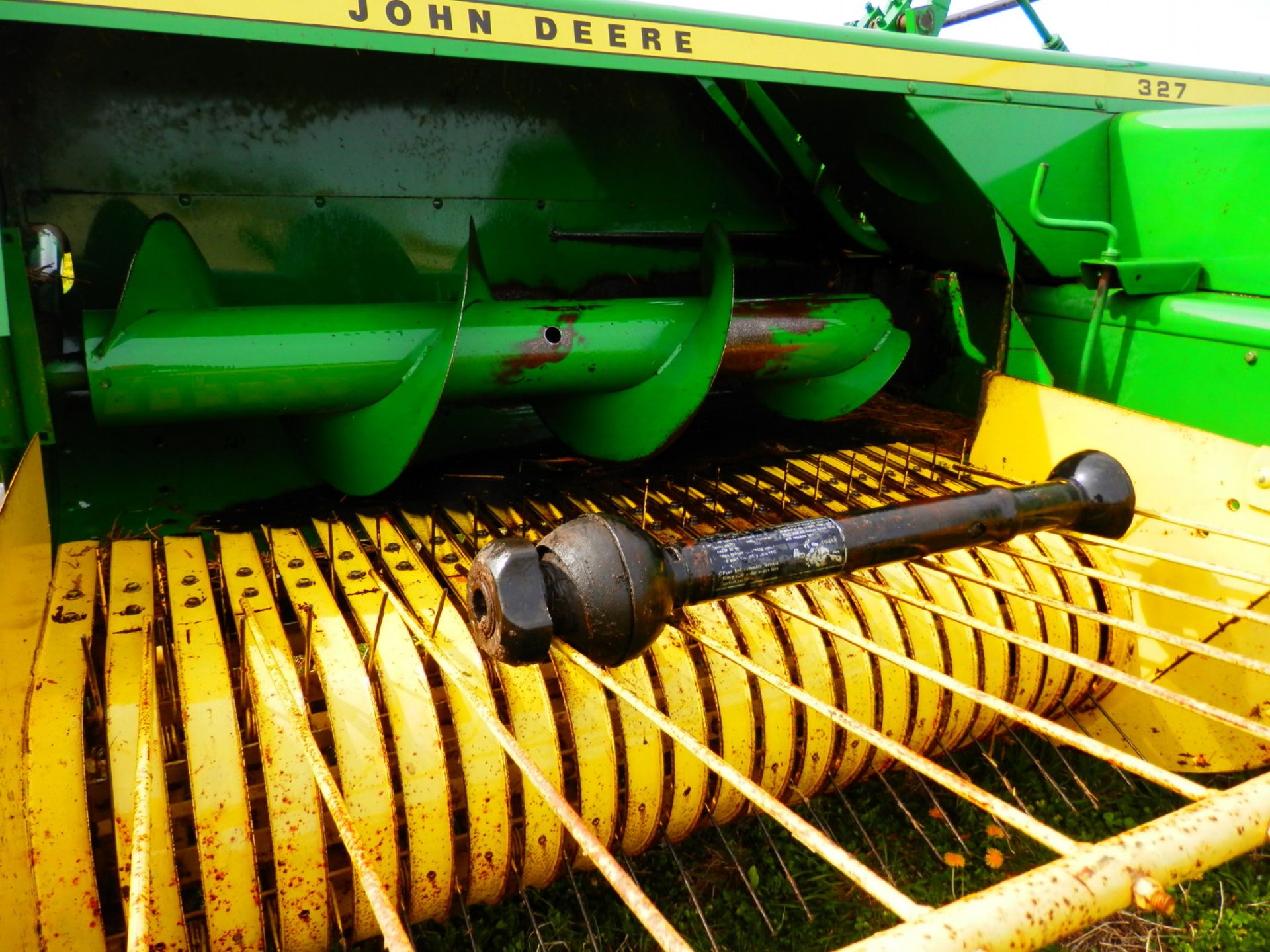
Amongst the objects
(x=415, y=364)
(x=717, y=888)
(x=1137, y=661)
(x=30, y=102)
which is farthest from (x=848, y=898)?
(x=30, y=102)

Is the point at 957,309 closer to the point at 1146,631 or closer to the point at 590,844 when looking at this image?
the point at 1146,631

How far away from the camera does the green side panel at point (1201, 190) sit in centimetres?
223

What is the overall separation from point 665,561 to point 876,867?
3.72ft

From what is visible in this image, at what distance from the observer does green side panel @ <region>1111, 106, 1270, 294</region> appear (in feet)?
7.31

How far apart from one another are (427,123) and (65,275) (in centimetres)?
107

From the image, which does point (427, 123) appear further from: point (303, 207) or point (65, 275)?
point (65, 275)

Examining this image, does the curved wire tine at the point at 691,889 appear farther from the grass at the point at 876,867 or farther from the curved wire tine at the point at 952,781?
the curved wire tine at the point at 952,781

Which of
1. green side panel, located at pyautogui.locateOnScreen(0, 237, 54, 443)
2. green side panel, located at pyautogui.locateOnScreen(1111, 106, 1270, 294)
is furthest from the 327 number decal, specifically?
green side panel, located at pyautogui.locateOnScreen(0, 237, 54, 443)

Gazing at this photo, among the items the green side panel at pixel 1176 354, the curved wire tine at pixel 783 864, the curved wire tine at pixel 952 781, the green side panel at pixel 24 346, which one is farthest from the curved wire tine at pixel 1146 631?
the green side panel at pixel 24 346

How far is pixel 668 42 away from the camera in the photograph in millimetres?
2002

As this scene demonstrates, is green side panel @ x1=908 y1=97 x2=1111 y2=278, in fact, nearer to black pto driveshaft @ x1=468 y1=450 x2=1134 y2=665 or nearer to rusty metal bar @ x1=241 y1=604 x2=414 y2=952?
black pto driveshaft @ x1=468 y1=450 x2=1134 y2=665

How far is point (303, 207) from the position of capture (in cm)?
247

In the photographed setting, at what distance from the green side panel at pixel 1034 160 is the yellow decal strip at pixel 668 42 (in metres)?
0.08

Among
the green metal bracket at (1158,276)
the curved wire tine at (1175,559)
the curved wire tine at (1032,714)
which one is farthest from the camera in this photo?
the green metal bracket at (1158,276)
